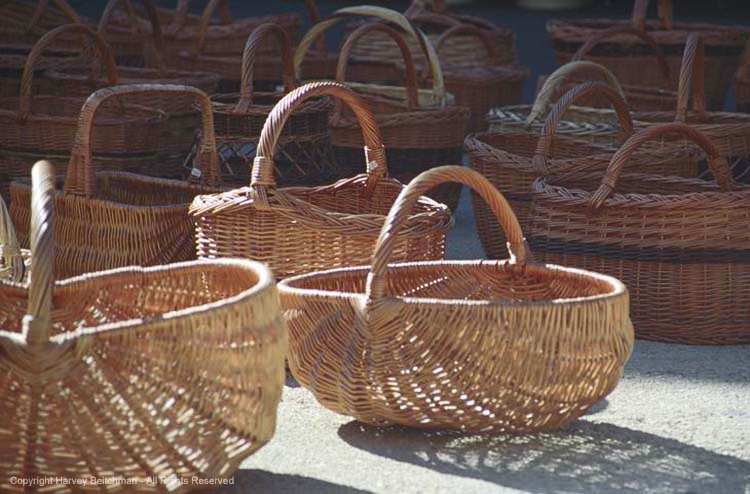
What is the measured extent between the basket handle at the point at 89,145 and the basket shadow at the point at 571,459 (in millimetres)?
1057

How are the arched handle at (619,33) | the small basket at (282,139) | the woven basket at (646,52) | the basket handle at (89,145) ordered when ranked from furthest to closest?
the woven basket at (646,52) → the arched handle at (619,33) → the small basket at (282,139) → the basket handle at (89,145)

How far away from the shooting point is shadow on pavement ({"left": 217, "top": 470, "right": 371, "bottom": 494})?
2238 millimetres

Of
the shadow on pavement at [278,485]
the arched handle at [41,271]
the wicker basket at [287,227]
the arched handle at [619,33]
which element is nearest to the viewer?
the arched handle at [41,271]

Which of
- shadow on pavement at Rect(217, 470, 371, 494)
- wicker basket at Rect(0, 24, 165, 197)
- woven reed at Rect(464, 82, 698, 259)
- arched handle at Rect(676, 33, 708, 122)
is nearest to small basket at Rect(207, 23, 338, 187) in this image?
wicker basket at Rect(0, 24, 165, 197)

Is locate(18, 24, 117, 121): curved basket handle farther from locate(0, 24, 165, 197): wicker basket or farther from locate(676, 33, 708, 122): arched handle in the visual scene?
locate(676, 33, 708, 122): arched handle

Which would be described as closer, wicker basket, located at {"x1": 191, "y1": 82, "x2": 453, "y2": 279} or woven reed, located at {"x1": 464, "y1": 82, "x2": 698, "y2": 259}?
wicker basket, located at {"x1": 191, "y1": 82, "x2": 453, "y2": 279}

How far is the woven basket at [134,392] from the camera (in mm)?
1924

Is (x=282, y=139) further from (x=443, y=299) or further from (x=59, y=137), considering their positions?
(x=443, y=299)

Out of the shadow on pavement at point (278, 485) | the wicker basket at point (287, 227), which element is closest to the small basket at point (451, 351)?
the shadow on pavement at point (278, 485)

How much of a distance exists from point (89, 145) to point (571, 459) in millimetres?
1493

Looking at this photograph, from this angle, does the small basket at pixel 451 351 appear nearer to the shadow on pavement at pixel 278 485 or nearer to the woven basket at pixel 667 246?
the shadow on pavement at pixel 278 485

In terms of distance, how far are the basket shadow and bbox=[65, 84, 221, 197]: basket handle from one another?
1.06 metres

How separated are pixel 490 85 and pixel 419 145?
128 cm

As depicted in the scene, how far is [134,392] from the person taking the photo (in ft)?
6.47
